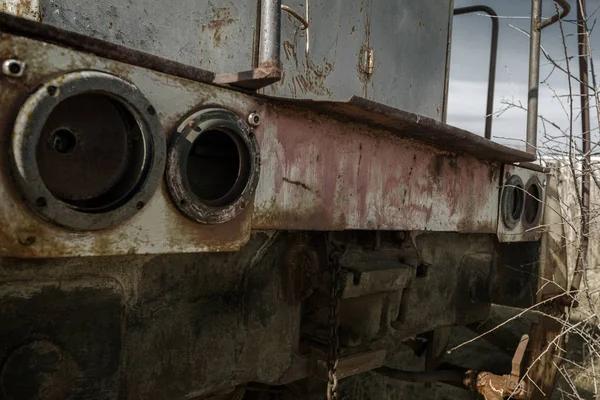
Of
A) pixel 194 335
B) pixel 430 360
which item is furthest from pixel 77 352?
pixel 430 360

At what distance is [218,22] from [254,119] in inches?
17.7

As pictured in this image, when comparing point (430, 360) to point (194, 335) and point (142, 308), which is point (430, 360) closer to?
point (194, 335)

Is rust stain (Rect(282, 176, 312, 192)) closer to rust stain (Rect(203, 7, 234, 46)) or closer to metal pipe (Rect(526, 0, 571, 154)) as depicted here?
rust stain (Rect(203, 7, 234, 46))

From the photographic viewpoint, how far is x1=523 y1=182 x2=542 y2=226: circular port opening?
113 inches

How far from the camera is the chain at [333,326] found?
1771 mm

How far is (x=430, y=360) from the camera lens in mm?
3012

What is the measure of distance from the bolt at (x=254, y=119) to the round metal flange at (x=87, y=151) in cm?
29

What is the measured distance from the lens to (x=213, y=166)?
4.54ft

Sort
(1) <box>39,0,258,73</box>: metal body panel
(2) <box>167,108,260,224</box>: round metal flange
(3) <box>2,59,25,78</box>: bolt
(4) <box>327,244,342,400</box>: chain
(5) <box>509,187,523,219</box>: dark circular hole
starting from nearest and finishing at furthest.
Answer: (3) <box>2,59,25,78</box>: bolt → (2) <box>167,108,260,224</box>: round metal flange → (1) <box>39,0,258,73</box>: metal body panel → (4) <box>327,244,342,400</box>: chain → (5) <box>509,187,523,219</box>: dark circular hole

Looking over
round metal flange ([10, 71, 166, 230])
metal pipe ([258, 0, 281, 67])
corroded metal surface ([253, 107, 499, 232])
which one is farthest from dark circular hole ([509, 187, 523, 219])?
round metal flange ([10, 71, 166, 230])

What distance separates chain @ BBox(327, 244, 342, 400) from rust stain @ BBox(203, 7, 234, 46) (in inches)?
32.0

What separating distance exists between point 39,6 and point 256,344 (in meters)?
1.15

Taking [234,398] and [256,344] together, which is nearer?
[256,344]

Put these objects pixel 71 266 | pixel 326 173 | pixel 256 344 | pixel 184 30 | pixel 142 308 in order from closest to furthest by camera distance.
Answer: pixel 71 266 → pixel 142 308 → pixel 184 30 → pixel 326 173 → pixel 256 344
